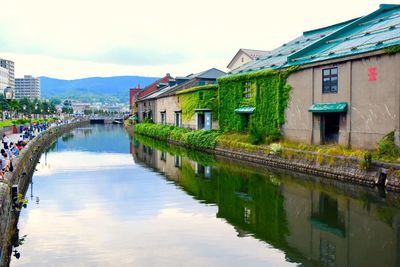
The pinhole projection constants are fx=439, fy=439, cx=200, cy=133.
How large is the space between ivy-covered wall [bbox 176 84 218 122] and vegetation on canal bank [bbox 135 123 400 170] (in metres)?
3.33

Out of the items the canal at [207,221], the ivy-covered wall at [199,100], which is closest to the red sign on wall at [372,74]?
the canal at [207,221]

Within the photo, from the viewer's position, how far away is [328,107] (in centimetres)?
2952

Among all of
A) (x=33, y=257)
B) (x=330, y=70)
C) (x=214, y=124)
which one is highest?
(x=330, y=70)

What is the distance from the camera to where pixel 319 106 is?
30.7 m

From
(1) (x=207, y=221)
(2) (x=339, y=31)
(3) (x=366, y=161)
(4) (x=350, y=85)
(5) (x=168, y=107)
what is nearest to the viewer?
(1) (x=207, y=221)

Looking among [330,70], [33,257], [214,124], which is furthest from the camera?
[214,124]

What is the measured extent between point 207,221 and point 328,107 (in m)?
15.3

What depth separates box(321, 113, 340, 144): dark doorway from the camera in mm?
30297

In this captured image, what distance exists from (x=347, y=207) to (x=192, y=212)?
685 cm

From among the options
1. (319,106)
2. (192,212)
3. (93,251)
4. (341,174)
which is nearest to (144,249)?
(93,251)

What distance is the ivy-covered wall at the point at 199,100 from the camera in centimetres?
5178

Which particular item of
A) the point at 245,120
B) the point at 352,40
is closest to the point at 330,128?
the point at 352,40

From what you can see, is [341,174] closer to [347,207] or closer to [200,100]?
[347,207]

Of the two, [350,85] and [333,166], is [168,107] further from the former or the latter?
[333,166]
